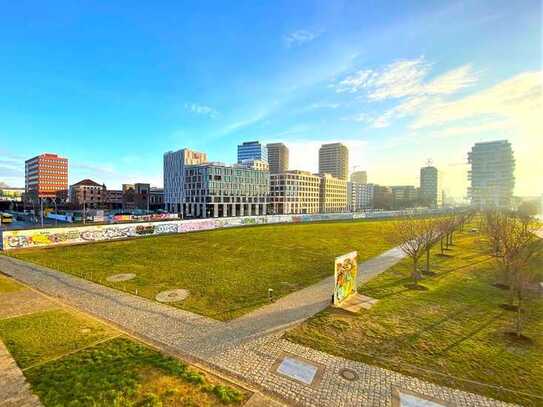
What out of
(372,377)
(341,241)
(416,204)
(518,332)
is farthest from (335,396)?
(416,204)

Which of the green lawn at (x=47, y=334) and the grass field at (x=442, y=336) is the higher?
the green lawn at (x=47, y=334)

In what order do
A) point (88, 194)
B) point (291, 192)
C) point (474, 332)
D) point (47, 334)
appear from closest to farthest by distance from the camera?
point (47, 334) < point (474, 332) < point (291, 192) < point (88, 194)

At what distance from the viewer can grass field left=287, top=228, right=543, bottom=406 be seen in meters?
9.18

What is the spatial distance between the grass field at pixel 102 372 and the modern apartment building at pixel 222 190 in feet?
306

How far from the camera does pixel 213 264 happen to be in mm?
25109

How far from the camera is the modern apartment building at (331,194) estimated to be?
149750 mm

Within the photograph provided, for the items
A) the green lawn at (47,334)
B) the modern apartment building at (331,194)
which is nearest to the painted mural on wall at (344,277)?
the green lawn at (47,334)

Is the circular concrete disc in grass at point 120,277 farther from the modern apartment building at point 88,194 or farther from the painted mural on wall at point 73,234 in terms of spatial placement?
the modern apartment building at point 88,194

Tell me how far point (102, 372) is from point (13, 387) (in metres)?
2.39

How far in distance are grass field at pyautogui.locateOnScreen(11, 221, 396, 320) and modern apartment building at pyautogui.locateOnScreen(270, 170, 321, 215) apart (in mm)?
87518

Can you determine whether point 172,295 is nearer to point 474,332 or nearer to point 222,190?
point 474,332

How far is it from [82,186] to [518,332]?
558 ft

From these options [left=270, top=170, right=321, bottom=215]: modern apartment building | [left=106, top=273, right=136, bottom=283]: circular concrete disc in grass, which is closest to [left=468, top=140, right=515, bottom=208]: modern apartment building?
[left=270, top=170, right=321, bottom=215]: modern apartment building

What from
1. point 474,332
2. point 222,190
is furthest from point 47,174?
point 474,332
